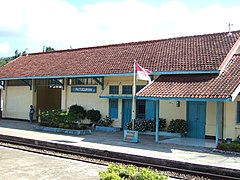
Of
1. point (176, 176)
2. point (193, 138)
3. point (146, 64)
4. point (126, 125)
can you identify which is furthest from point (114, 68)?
point (176, 176)

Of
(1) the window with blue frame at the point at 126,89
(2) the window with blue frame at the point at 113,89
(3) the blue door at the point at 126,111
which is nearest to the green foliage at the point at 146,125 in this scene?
(3) the blue door at the point at 126,111

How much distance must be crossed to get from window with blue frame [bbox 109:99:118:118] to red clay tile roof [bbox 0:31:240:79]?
79.6 inches

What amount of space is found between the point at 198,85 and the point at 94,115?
791 centimetres

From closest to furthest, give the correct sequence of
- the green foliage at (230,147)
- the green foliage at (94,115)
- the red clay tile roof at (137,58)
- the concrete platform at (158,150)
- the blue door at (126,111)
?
the concrete platform at (158,150)
the green foliage at (230,147)
the red clay tile roof at (137,58)
the blue door at (126,111)
the green foliage at (94,115)

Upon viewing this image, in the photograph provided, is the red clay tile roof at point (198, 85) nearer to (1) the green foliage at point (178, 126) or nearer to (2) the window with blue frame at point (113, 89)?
(1) the green foliage at point (178, 126)

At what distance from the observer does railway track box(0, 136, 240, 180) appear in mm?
9609

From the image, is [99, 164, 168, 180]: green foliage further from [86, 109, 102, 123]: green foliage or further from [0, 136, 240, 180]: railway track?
[86, 109, 102, 123]: green foliage

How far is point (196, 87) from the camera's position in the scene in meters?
14.7

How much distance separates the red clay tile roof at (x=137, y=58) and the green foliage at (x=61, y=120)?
289 centimetres

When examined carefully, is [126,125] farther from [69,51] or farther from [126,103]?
[69,51]

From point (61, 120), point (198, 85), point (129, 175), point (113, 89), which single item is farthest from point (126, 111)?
point (129, 175)

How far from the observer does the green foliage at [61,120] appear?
18641 millimetres

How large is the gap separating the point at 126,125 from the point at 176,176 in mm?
9247

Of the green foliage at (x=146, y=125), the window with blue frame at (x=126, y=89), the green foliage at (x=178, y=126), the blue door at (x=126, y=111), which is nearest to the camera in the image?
the green foliage at (x=178, y=126)
